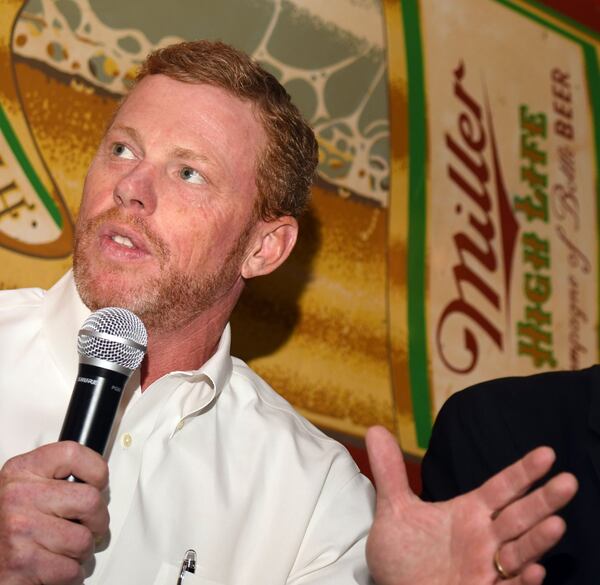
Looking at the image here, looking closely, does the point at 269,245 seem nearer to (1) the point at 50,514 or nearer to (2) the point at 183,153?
(2) the point at 183,153

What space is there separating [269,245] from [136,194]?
1.06ft

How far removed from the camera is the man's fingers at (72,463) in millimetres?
983

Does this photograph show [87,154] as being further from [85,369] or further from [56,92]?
[85,369]

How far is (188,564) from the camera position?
55.2 inches

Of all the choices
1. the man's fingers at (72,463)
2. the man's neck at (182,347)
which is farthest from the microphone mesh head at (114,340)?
the man's neck at (182,347)

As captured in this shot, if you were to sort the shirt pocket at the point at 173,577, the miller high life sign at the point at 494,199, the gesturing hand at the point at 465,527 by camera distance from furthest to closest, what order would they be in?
A: the miller high life sign at the point at 494,199 < the shirt pocket at the point at 173,577 < the gesturing hand at the point at 465,527

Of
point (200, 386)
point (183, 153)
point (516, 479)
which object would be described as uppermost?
point (183, 153)

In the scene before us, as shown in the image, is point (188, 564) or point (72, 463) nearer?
point (72, 463)

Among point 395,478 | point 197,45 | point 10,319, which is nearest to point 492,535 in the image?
point 395,478

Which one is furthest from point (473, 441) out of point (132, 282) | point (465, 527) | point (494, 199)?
point (494, 199)

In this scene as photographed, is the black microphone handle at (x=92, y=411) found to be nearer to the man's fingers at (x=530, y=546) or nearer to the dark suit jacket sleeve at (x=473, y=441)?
the man's fingers at (x=530, y=546)

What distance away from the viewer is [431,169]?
2.15 m

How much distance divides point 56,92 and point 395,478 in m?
0.94

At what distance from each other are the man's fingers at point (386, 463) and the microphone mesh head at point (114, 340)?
28 centimetres
